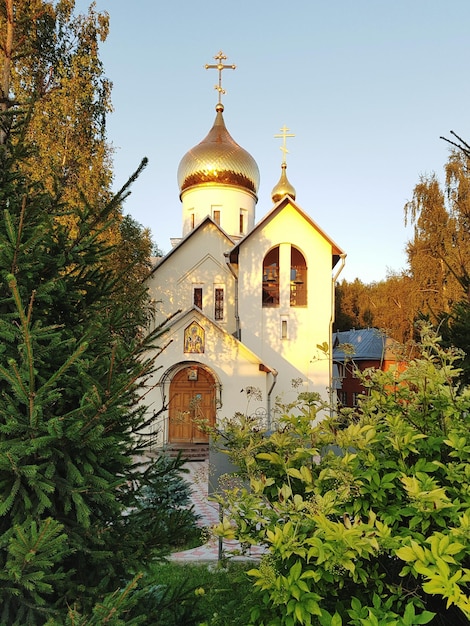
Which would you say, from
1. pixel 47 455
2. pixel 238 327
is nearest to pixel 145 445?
pixel 47 455

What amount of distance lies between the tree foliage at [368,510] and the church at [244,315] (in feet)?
33.1

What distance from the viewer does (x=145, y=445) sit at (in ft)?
8.71

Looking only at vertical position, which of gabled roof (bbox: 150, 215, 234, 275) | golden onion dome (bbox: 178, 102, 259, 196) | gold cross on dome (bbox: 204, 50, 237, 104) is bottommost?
gabled roof (bbox: 150, 215, 234, 275)

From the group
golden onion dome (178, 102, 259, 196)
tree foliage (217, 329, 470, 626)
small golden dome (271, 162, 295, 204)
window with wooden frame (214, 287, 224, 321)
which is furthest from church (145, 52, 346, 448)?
tree foliage (217, 329, 470, 626)

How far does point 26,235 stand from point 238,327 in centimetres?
1439

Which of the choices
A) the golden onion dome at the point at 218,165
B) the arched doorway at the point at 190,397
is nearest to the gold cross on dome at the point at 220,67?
the golden onion dome at the point at 218,165

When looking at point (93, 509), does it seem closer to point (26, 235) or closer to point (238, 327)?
point (26, 235)

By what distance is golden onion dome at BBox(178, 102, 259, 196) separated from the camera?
2153 centimetres

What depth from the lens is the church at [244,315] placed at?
1456 centimetres

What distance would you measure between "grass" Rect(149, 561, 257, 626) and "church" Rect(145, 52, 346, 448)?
23.6 ft

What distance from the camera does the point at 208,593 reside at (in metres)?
4.16

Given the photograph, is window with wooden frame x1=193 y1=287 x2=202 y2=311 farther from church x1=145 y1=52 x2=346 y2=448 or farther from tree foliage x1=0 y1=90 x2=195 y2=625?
tree foliage x1=0 y1=90 x2=195 y2=625

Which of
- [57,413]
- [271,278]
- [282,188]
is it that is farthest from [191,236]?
[57,413]

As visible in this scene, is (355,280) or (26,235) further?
(355,280)
